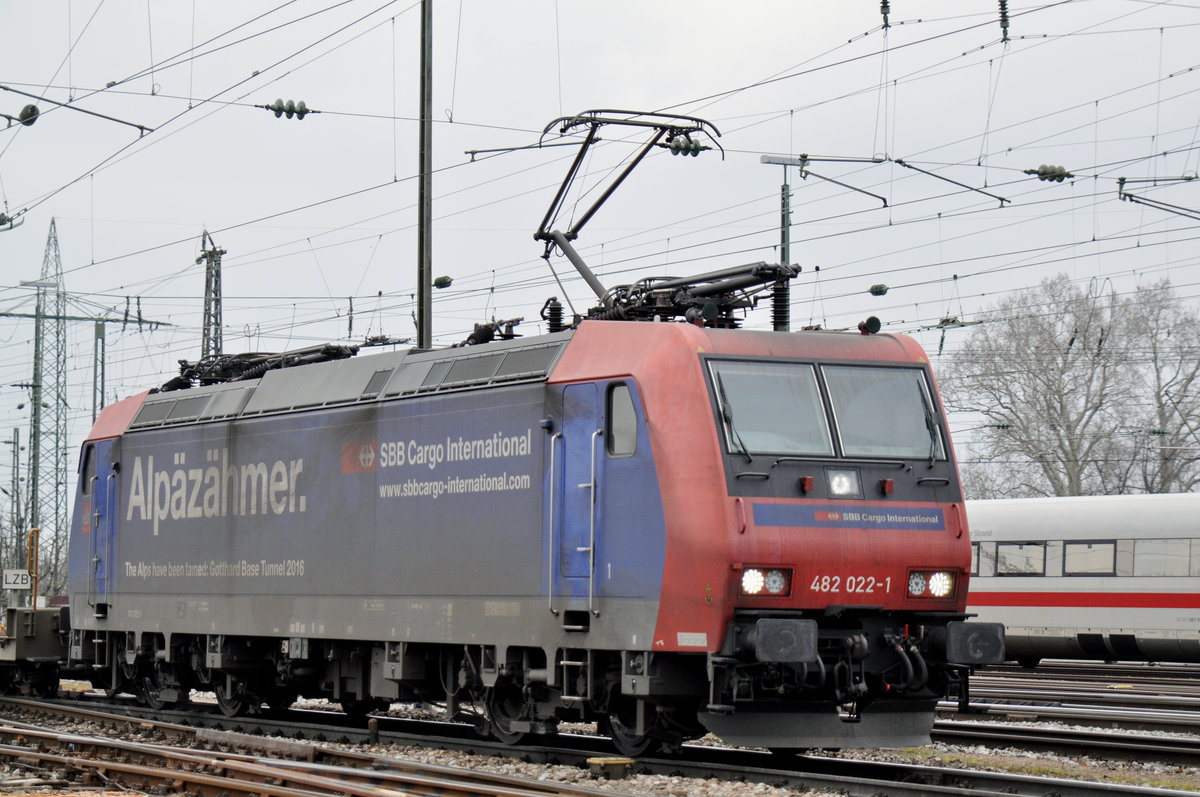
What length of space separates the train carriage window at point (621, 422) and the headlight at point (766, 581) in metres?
1.39

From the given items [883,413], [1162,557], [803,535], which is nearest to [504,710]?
[803,535]

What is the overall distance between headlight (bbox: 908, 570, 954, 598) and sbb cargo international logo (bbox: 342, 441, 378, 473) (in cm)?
573

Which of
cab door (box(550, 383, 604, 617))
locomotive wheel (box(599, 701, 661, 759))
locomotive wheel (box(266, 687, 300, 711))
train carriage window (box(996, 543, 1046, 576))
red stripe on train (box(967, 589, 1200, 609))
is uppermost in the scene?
cab door (box(550, 383, 604, 617))

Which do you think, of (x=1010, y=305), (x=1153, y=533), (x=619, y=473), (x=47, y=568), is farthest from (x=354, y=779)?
(x=47, y=568)

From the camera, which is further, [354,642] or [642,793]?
[354,642]

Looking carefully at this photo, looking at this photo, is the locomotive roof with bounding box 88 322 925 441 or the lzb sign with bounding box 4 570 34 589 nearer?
the locomotive roof with bounding box 88 322 925 441

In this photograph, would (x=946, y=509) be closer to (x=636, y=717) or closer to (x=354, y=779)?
(x=636, y=717)

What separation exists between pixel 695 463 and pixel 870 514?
1554mm

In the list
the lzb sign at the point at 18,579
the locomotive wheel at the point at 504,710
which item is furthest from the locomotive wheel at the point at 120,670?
the locomotive wheel at the point at 504,710

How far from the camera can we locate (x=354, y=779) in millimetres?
12773

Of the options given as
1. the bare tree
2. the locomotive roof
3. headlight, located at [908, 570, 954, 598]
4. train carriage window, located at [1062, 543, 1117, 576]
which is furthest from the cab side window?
the bare tree

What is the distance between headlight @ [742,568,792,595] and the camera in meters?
12.3

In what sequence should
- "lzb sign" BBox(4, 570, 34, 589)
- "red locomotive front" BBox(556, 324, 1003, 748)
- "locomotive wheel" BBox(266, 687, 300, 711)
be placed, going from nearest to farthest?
"red locomotive front" BBox(556, 324, 1003, 748) < "locomotive wheel" BBox(266, 687, 300, 711) < "lzb sign" BBox(4, 570, 34, 589)

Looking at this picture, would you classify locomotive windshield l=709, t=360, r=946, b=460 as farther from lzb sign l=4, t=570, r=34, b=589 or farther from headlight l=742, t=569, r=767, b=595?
lzb sign l=4, t=570, r=34, b=589
